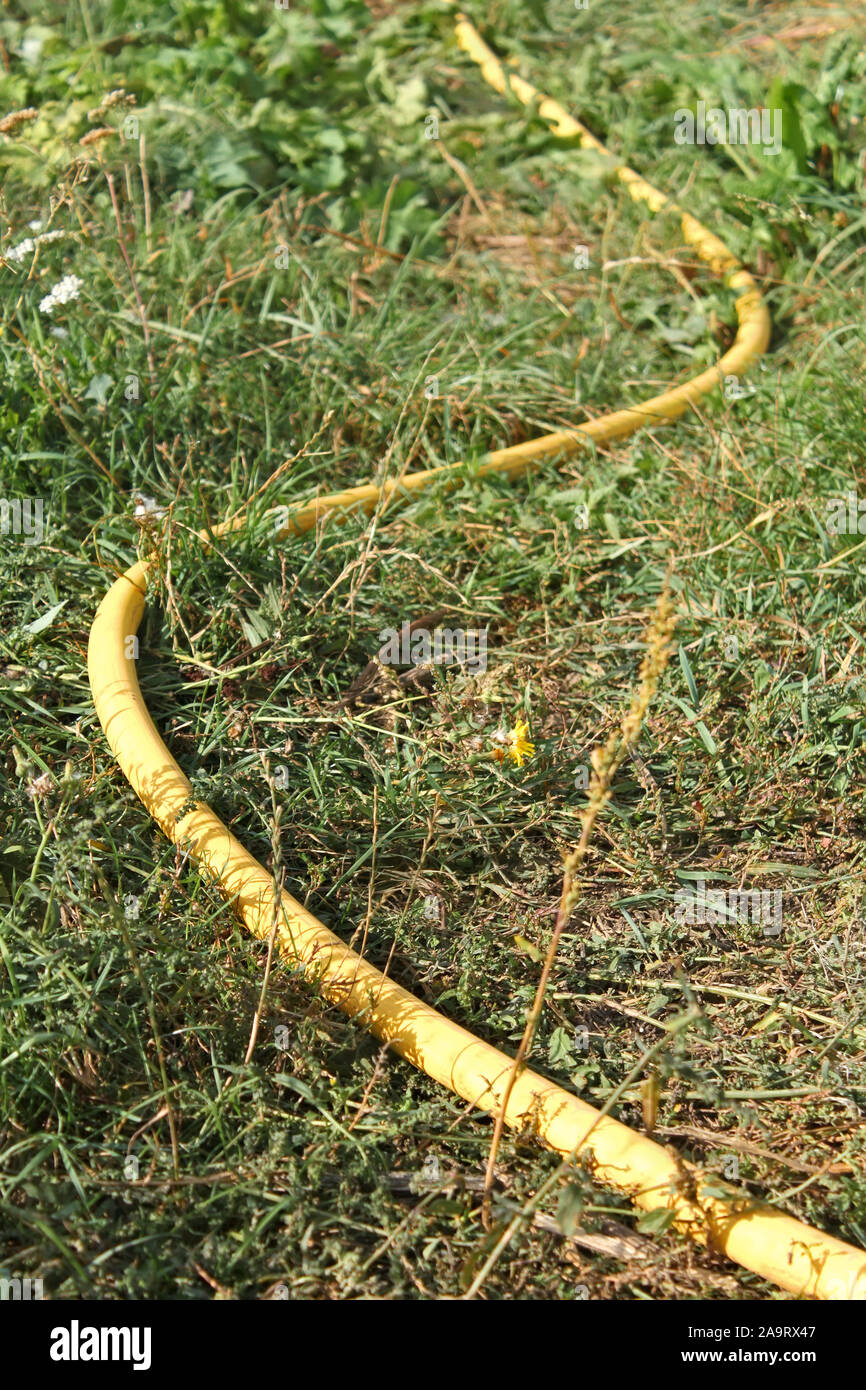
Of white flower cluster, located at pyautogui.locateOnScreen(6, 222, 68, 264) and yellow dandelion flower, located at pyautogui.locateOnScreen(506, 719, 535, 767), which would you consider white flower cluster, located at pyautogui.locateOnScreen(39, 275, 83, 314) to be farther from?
yellow dandelion flower, located at pyautogui.locateOnScreen(506, 719, 535, 767)

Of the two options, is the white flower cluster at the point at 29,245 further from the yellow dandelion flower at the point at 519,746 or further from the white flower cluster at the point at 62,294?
the yellow dandelion flower at the point at 519,746

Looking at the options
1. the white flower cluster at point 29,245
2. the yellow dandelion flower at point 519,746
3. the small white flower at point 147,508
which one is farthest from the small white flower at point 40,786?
the white flower cluster at point 29,245

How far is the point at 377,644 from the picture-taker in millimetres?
3193

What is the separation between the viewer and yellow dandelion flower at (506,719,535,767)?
282 cm

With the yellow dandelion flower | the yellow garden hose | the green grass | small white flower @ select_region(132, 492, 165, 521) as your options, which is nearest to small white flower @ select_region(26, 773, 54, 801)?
the green grass

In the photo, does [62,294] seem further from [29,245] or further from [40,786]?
[40,786]

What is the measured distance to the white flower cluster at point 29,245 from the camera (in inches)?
125

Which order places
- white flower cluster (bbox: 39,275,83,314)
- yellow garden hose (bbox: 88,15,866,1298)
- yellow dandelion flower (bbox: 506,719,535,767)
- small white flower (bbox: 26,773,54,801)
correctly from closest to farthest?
yellow garden hose (bbox: 88,15,866,1298), small white flower (bbox: 26,773,54,801), yellow dandelion flower (bbox: 506,719,535,767), white flower cluster (bbox: 39,275,83,314)

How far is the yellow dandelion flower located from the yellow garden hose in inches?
22.9

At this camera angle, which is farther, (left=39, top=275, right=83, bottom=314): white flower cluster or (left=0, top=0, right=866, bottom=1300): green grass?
(left=39, top=275, right=83, bottom=314): white flower cluster

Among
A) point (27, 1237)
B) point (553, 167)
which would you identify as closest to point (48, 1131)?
point (27, 1237)

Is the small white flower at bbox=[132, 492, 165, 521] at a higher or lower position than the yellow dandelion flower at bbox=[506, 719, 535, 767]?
higher

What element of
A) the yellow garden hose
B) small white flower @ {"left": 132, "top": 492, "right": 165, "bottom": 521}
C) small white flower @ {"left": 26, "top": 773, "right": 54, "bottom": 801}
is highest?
small white flower @ {"left": 132, "top": 492, "right": 165, "bottom": 521}

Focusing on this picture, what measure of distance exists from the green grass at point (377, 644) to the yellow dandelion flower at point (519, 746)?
0.20 feet
